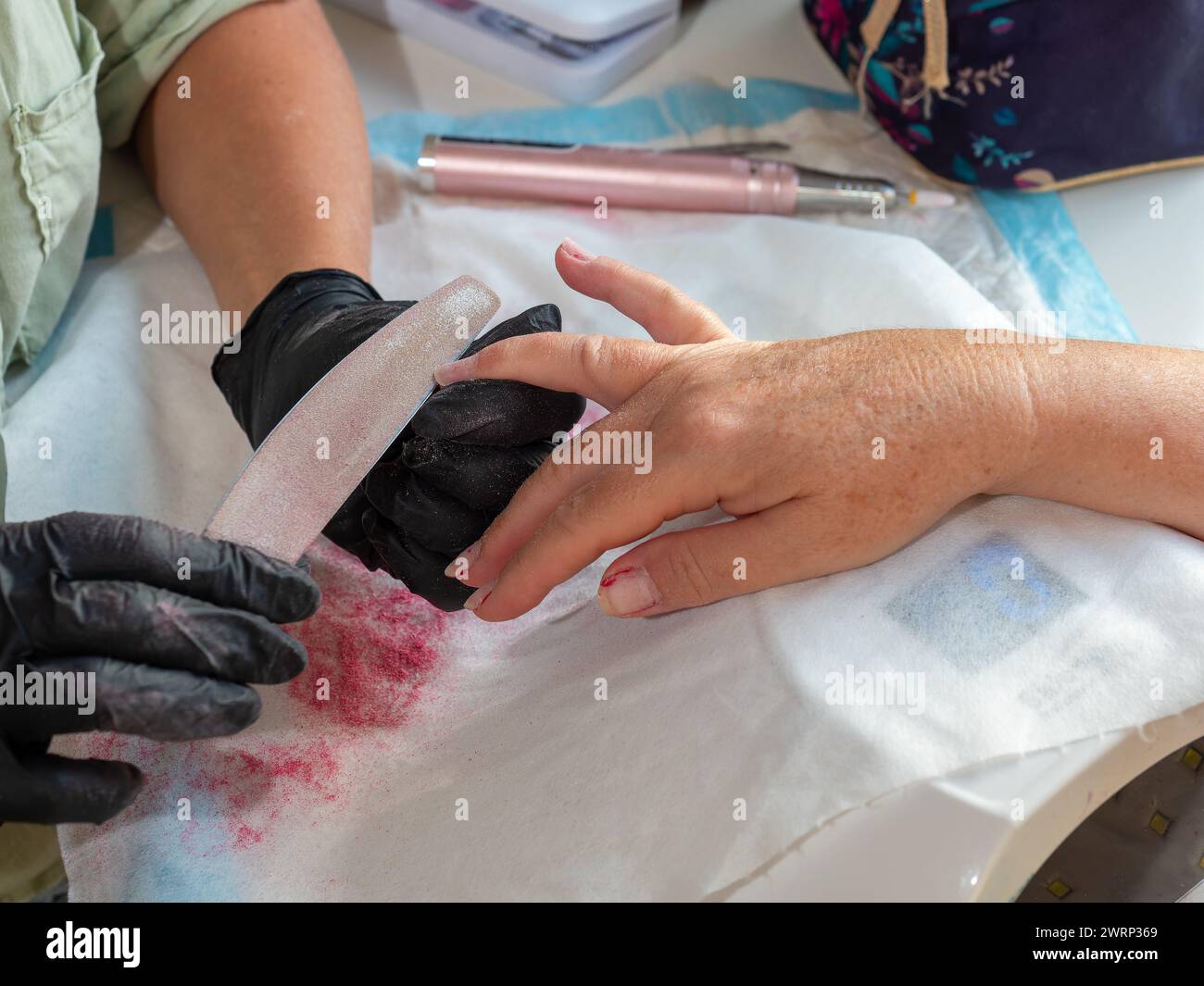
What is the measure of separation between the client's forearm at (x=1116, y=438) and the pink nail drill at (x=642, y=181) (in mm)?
434

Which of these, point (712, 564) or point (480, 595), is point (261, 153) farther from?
point (712, 564)

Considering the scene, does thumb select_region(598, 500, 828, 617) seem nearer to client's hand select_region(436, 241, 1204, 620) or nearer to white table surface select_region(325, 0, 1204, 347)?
client's hand select_region(436, 241, 1204, 620)

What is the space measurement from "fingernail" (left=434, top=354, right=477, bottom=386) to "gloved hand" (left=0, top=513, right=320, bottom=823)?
199 mm

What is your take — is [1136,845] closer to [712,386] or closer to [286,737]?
[712,386]

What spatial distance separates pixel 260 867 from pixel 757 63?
108cm

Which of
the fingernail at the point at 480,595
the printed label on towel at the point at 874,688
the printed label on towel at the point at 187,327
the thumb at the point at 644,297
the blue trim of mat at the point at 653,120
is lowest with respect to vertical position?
the printed label on towel at the point at 874,688

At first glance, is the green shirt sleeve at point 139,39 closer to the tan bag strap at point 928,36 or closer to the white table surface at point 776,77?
the white table surface at point 776,77

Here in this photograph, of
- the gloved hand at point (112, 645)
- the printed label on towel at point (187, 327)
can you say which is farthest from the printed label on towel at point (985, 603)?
the printed label on towel at point (187, 327)

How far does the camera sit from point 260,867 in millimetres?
729

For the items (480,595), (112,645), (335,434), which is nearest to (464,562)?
(480,595)

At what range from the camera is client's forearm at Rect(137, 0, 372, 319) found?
1006mm

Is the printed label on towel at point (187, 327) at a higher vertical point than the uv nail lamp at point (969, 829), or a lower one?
higher

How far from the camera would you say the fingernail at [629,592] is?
0.74 metres

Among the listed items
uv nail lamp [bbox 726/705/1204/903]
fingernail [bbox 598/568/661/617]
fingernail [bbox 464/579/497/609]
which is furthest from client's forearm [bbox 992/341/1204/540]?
fingernail [bbox 464/579/497/609]
